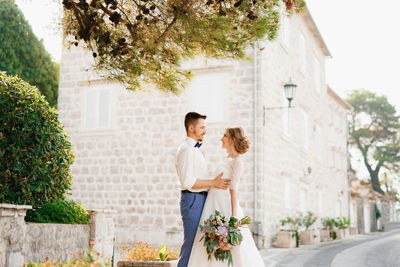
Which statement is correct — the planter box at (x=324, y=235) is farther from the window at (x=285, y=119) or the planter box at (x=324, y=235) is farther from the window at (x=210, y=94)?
the window at (x=210, y=94)

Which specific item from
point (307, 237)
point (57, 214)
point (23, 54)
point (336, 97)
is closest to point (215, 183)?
point (57, 214)

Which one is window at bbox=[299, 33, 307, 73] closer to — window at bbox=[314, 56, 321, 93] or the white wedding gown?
window at bbox=[314, 56, 321, 93]

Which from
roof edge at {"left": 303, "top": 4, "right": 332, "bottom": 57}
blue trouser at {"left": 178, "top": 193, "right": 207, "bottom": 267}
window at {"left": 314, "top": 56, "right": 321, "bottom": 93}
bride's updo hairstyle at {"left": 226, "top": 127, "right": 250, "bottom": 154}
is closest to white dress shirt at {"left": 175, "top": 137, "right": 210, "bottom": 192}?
blue trouser at {"left": 178, "top": 193, "right": 207, "bottom": 267}

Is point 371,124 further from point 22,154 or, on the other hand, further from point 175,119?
point 22,154

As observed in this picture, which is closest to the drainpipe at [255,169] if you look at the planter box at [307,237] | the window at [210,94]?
A: the window at [210,94]

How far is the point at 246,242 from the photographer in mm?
4988

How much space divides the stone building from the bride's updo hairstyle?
781 centimetres

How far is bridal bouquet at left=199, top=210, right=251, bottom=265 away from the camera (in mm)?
4672

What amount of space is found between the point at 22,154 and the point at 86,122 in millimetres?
9401

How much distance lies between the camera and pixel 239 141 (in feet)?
16.3

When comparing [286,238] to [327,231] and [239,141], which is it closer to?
[327,231]

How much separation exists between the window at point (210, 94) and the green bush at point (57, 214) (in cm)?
730

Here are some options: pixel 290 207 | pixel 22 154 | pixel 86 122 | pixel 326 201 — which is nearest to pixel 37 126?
pixel 22 154

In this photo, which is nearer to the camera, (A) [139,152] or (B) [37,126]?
(B) [37,126]
